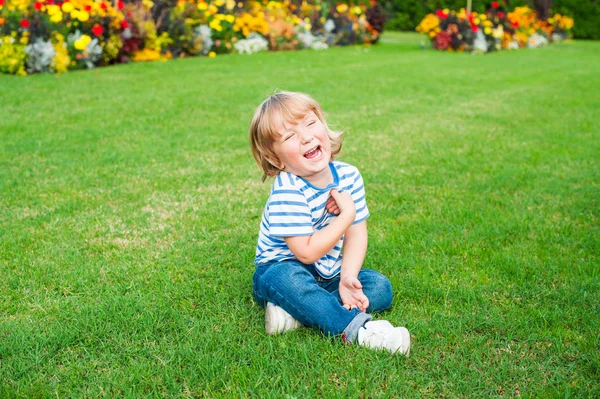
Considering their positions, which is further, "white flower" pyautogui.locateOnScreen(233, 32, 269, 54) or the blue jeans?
"white flower" pyautogui.locateOnScreen(233, 32, 269, 54)

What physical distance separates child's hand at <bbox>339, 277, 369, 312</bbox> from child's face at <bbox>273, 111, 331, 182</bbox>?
1.50ft

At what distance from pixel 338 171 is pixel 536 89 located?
6.78m

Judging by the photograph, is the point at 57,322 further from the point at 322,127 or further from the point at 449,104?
the point at 449,104

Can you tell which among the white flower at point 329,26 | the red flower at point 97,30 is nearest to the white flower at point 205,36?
the red flower at point 97,30

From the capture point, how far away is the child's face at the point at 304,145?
2.41m

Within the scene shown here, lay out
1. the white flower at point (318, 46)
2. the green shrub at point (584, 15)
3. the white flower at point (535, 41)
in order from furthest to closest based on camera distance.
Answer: the green shrub at point (584, 15) < the white flower at point (535, 41) < the white flower at point (318, 46)

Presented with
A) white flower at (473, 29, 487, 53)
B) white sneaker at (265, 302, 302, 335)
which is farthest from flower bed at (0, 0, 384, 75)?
white sneaker at (265, 302, 302, 335)

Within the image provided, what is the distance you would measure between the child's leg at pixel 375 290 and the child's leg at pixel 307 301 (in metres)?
0.11

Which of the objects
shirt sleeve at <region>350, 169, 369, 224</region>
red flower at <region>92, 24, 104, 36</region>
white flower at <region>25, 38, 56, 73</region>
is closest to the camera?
shirt sleeve at <region>350, 169, 369, 224</region>

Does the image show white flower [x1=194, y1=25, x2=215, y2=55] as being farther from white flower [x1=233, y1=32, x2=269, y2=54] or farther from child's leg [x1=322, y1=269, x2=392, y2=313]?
child's leg [x1=322, y1=269, x2=392, y2=313]

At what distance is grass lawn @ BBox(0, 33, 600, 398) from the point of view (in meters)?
2.10

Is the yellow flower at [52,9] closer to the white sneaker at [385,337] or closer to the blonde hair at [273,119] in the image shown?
the blonde hair at [273,119]

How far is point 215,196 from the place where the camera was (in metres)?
4.03

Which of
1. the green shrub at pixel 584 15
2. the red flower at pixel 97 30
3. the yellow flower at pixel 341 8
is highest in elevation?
the red flower at pixel 97 30
